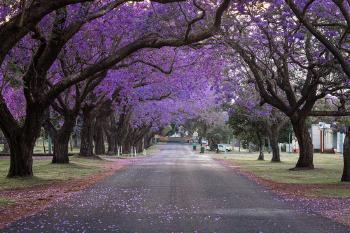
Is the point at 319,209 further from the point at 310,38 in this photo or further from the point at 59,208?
the point at 310,38

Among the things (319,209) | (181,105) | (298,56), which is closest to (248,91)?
(298,56)

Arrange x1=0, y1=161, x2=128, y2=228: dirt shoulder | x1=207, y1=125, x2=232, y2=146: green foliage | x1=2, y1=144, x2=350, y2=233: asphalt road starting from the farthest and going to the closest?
x1=207, y1=125, x2=232, y2=146: green foliage, x1=0, y1=161, x2=128, y2=228: dirt shoulder, x1=2, y1=144, x2=350, y2=233: asphalt road

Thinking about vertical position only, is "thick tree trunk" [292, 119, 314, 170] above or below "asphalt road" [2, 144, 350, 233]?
above

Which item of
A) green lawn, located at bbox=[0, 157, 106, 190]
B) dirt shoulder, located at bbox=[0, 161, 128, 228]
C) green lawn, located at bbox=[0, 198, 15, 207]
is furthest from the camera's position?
green lawn, located at bbox=[0, 157, 106, 190]

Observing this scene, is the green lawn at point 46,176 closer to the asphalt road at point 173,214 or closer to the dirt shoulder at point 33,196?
the dirt shoulder at point 33,196

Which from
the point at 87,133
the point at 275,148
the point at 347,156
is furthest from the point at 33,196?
the point at 275,148

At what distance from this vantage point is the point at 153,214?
37.1ft

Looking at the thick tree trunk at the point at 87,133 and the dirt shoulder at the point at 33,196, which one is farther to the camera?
the thick tree trunk at the point at 87,133

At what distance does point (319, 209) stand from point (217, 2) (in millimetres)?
8953

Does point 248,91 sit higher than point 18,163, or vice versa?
point 248,91

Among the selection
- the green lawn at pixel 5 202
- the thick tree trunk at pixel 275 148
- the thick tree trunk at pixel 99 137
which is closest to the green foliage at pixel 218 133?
the thick tree trunk at pixel 99 137

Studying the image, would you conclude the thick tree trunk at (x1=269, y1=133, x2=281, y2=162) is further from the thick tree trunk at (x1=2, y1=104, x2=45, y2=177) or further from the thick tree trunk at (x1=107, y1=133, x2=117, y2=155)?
the thick tree trunk at (x1=2, y1=104, x2=45, y2=177)

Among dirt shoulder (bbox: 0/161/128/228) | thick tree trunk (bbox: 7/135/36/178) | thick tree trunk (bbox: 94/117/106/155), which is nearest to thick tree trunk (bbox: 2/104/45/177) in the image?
thick tree trunk (bbox: 7/135/36/178)

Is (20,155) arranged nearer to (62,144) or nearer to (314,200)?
(62,144)
